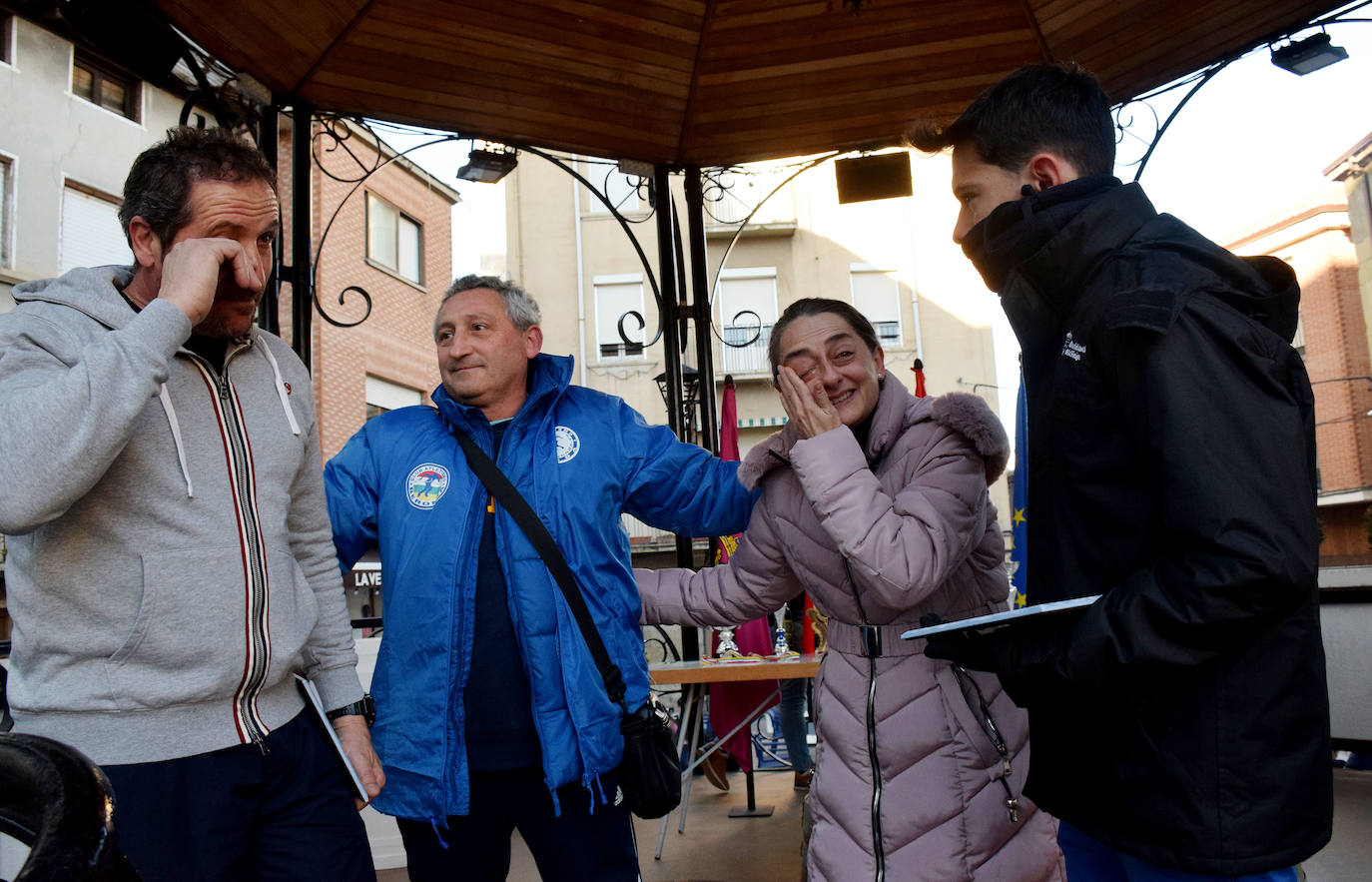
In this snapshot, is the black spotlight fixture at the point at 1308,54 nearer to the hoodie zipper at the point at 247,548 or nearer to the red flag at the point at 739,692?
the red flag at the point at 739,692

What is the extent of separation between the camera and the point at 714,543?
212 inches

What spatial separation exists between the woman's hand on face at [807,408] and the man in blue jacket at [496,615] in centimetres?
39

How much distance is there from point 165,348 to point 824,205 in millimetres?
25524

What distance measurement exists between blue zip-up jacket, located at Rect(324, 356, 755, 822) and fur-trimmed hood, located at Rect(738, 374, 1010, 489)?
0.23m

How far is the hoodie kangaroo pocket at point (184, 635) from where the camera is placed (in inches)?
61.3

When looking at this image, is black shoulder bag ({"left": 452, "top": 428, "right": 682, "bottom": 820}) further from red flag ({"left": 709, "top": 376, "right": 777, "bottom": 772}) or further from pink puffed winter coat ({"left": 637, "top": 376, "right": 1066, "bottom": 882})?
red flag ({"left": 709, "top": 376, "right": 777, "bottom": 772})

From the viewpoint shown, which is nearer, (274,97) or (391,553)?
(391,553)

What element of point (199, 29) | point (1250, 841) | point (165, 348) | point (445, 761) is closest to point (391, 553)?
point (445, 761)

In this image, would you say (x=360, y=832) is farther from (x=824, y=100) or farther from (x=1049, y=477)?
→ (x=824, y=100)

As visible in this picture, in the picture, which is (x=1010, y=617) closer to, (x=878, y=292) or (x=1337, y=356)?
(x=878, y=292)

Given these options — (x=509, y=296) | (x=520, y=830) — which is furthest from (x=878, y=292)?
(x=520, y=830)

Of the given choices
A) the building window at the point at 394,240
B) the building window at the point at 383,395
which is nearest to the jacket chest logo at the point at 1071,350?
the building window at the point at 383,395

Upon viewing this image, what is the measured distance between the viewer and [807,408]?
2.28 metres

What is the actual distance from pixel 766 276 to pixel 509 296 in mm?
23200
